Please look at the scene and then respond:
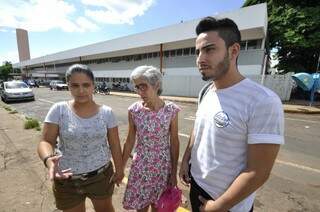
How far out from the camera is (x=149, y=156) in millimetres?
2170

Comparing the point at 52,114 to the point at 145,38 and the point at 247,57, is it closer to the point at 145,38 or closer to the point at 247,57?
the point at 247,57

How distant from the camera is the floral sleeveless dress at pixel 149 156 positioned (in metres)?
2.11

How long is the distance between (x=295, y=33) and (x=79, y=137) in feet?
57.3

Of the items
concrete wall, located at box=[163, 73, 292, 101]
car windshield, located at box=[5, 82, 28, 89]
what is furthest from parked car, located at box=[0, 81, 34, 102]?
concrete wall, located at box=[163, 73, 292, 101]

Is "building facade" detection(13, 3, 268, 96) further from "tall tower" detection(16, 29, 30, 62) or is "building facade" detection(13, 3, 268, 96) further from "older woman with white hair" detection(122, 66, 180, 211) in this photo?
"tall tower" detection(16, 29, 30, 62)

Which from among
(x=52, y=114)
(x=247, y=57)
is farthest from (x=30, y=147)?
(x=247, y=57)

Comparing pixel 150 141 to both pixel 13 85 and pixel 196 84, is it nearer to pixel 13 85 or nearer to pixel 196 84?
pixel 196 84

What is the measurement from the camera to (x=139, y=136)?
2.16 metres

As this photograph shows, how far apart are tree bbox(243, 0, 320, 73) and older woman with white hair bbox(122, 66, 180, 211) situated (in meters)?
16.1

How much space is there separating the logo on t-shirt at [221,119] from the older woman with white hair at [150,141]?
2.49 feet

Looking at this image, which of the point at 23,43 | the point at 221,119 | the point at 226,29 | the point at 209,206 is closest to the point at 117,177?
the point at 209,206

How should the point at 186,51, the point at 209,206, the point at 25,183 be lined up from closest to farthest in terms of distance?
the point at 209,206 → the point at 25,183 → the point at 186,51

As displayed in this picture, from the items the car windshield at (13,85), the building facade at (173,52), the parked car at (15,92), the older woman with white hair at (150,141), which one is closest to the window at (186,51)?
the building facade at (173,52)

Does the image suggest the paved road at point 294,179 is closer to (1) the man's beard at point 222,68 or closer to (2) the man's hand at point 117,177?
(2) the man's hand at point 117,177
